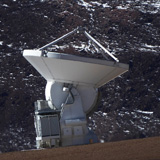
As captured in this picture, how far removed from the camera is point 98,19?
84.5m

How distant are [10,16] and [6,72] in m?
11.5

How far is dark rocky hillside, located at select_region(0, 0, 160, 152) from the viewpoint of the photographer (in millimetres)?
66562

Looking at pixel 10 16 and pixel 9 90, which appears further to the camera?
pixel 10 16

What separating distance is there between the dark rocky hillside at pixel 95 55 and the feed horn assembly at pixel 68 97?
3541 centimetres

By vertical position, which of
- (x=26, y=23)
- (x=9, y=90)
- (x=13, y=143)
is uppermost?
(x=26, y=23)

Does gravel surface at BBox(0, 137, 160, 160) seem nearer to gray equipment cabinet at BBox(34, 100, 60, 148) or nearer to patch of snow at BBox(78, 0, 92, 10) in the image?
gray equipment cabinet at BBox(34, 100, 60, 148)

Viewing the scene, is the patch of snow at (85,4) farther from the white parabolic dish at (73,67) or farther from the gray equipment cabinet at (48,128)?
the gray equipment cabinet at (48,128)

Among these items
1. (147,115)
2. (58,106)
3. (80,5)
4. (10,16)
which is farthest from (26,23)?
(58,106)

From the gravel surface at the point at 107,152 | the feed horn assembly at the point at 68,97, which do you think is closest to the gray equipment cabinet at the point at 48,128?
the feed horn assembly at the point at 68,97

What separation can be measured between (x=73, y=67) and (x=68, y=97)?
163cm

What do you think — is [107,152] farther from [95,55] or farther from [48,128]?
[95,55]

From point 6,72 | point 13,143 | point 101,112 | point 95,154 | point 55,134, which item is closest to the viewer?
point 95,154

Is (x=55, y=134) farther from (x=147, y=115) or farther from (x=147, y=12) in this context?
(x=147, y=12)

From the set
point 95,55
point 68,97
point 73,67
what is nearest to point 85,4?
point 95,55
